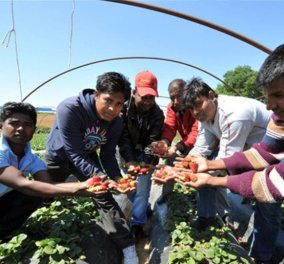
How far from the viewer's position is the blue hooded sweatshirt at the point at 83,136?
2.62 m

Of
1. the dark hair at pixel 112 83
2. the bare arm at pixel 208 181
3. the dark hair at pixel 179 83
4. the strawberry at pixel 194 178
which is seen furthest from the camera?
the dark hair at pixel 179 83

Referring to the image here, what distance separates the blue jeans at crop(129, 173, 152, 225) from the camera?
3.32 metres

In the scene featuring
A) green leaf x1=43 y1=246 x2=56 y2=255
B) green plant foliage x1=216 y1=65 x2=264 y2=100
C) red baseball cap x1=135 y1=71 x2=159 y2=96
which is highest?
red baseball cap x1=135 y1=71 x2=159 y2=96

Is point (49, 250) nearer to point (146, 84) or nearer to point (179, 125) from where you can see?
point (146, 84)

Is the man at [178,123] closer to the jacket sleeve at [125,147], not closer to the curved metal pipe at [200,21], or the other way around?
the jacket sleeve at [125,147]

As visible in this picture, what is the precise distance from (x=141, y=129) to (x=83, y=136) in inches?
35.4

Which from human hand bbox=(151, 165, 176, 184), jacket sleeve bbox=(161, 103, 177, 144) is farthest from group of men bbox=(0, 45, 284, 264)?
jacket sleeve bbox=(161, 103, 177, 144)

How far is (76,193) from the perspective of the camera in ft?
7.71

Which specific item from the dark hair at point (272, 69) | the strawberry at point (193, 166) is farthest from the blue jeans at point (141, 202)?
the dark hair at point (272, 69)

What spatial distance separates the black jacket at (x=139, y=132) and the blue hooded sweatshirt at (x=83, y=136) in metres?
0.25

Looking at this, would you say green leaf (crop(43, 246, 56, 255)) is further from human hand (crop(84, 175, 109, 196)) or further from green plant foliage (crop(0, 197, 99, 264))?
human hand (crop(84, 175, 109, 196))

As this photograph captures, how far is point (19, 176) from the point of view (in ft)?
7.36

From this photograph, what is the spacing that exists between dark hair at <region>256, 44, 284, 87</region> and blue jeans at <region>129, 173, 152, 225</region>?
1.98 meters

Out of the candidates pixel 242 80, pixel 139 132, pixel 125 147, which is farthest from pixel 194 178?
pixel 242 80
